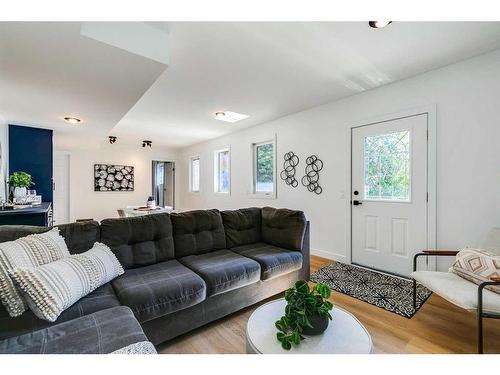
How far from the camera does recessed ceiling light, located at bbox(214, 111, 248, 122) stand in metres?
3.91

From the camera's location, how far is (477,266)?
170 centimetres

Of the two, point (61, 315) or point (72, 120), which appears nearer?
point (61, 315)

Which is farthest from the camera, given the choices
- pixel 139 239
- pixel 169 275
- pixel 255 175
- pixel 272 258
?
pixel 255 175

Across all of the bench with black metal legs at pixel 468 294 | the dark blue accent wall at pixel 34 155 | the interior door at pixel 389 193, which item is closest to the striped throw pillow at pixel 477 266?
the bench with black metal legs at pixel 468 294

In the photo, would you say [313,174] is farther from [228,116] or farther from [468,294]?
[468,294]

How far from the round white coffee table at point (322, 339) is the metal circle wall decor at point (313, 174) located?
8.10 feet

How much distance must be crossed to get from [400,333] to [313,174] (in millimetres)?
2337

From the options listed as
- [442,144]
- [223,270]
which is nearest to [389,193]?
[442,144]

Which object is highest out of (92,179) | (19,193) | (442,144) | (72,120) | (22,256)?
(72,120)

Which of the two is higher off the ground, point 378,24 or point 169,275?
point 378,24

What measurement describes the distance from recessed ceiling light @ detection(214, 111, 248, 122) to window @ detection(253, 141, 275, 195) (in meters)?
0.73
